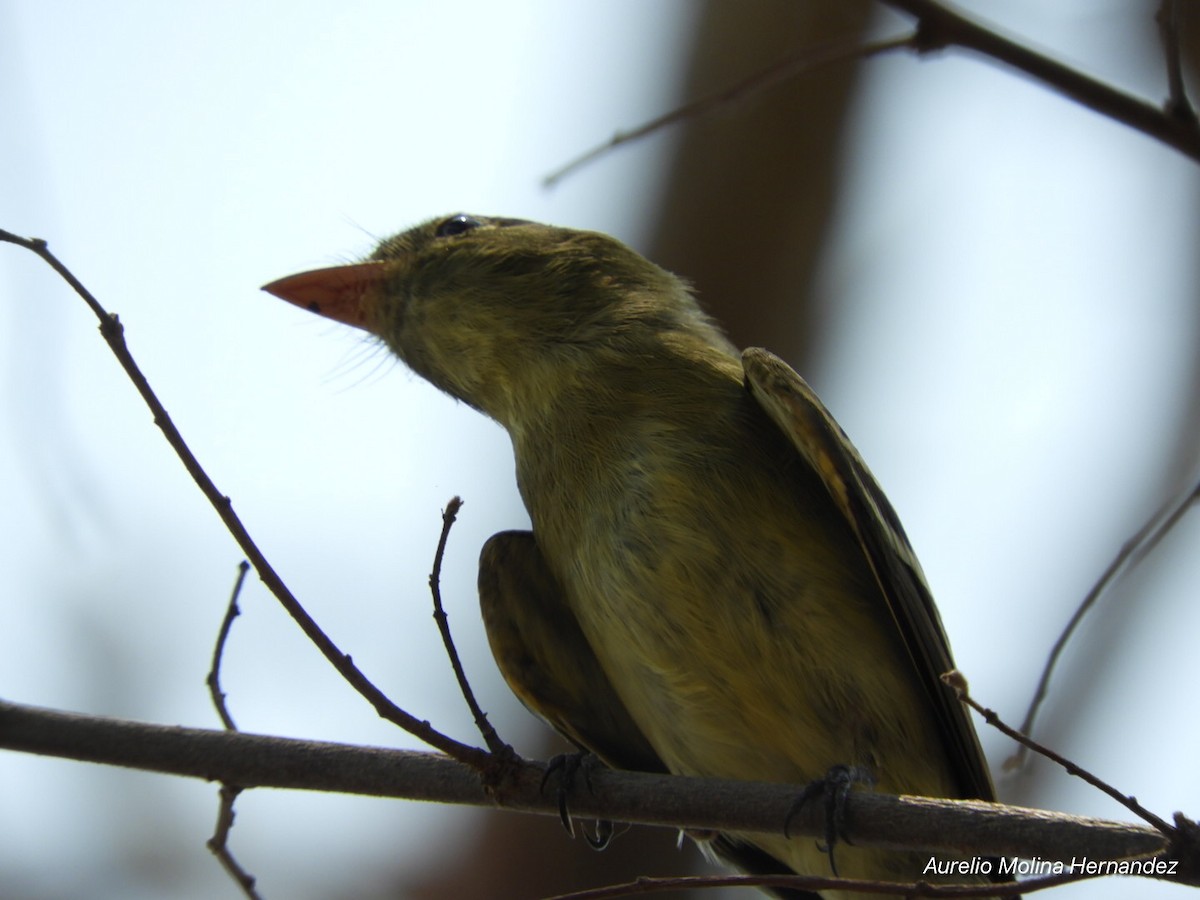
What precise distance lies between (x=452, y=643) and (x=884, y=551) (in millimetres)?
1208

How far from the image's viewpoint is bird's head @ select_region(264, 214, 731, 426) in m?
3.96

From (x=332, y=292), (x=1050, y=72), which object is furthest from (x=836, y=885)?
(x=332, y=292)

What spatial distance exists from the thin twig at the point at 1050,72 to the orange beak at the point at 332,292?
220 centimetres

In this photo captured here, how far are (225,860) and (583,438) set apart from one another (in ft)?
4.74

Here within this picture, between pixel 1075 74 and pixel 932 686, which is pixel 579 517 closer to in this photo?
pixel 932 686

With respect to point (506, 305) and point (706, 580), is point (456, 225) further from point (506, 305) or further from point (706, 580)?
point (706, 580)

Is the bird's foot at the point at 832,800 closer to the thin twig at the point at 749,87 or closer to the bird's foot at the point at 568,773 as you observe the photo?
the bird's foot at the point at 568,773

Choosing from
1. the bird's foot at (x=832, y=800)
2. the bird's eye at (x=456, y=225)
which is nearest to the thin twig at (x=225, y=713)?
the bird's foot at (x=832, y=800)

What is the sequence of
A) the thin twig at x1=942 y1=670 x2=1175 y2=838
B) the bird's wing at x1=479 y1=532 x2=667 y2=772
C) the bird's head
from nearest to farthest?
the thin twig at x1=942 y1=670 x2=1175 y2=838 → the bird's wing at x1=479 y1=532 x2=667 y2=772 → the bird's head

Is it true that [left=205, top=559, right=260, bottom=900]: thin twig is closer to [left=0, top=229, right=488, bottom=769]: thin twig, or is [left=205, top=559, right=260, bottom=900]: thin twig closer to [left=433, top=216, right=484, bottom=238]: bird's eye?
[left=0, top=229, right=488, bottom=769]: thin twig

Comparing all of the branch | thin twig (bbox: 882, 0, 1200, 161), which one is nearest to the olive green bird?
the branch

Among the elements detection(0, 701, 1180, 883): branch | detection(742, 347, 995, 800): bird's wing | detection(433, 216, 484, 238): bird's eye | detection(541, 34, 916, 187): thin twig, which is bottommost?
detection(0, 701, 1180, 883): branch

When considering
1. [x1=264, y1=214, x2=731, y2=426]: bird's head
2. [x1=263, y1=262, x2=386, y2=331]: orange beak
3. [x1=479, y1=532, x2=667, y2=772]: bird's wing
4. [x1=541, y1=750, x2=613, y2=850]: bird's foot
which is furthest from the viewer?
[x1=263, y1=262, x2=386, y2=331]: orange beak

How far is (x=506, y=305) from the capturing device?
4.19 m
